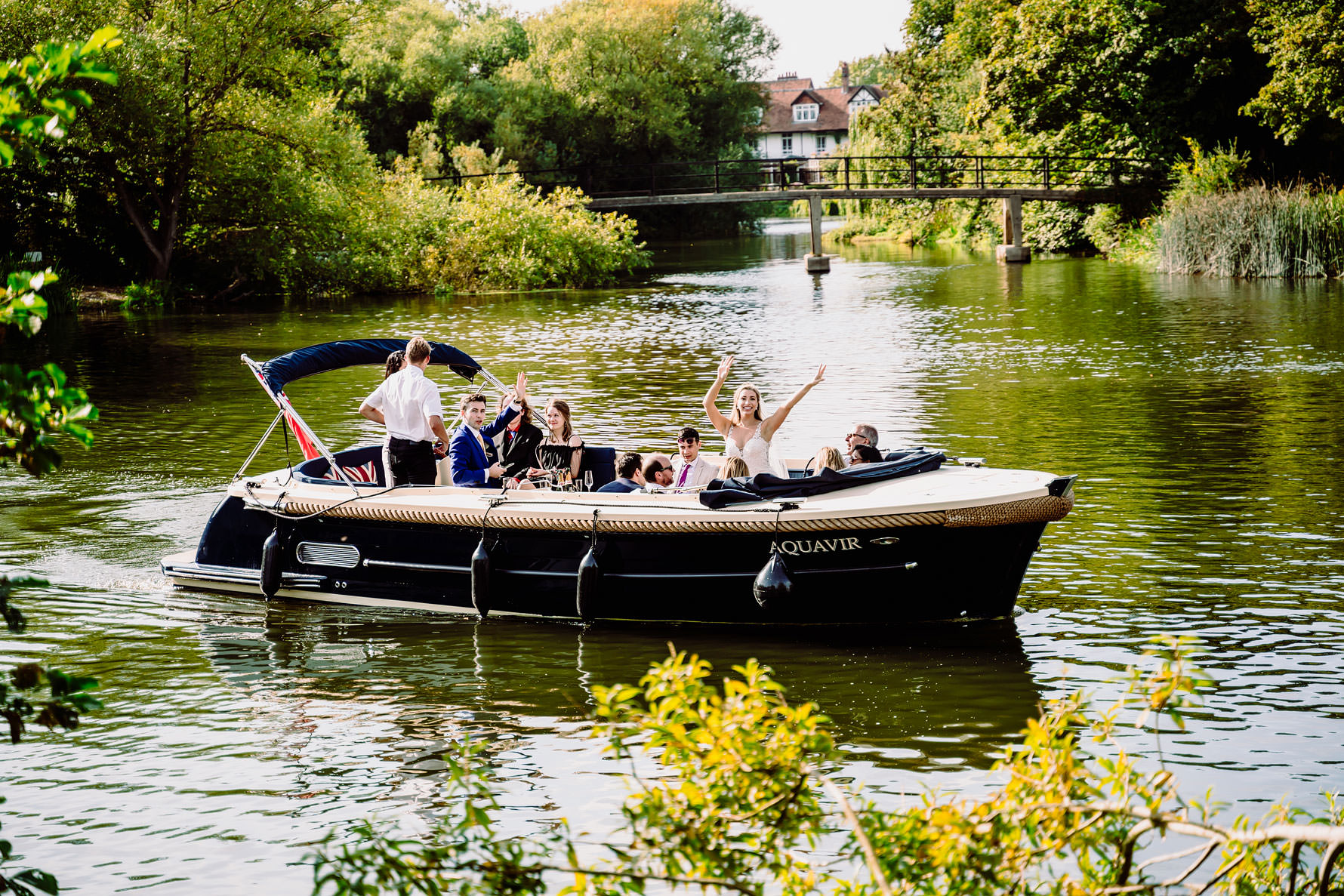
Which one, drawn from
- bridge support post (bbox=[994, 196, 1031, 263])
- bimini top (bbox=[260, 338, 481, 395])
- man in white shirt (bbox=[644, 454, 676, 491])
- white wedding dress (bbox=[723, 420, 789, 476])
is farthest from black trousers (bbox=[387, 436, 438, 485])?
bridge support post (bbox=[994, 196, 1031, 263])

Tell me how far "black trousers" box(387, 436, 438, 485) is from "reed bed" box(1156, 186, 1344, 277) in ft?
86.9

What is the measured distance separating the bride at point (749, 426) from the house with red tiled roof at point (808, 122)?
10991cm

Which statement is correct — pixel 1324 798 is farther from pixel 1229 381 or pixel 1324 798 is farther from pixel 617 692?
pixel 1229 381

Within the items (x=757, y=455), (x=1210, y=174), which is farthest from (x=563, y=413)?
→ (x=1210, y=174)

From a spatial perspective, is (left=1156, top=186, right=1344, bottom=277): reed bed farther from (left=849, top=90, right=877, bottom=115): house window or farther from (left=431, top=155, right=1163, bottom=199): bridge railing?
(left=849, top=90, right=877, bottom=115): house window

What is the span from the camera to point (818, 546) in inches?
330

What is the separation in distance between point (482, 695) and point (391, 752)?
968 millimetres

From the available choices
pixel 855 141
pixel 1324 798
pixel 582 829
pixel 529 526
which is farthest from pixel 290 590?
pixel 855 141

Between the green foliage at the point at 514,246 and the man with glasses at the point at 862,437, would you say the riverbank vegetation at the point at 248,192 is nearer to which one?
the green foliage at the point at 514,246

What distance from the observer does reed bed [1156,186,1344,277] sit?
31.2 meters

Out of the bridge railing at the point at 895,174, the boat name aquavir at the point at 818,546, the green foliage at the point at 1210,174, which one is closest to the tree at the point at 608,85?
the bridge railing at the point at 895,174

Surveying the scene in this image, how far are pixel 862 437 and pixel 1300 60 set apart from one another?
28915 millimetres

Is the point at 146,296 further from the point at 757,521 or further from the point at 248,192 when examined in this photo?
the point at 757,521

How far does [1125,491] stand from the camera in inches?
490
